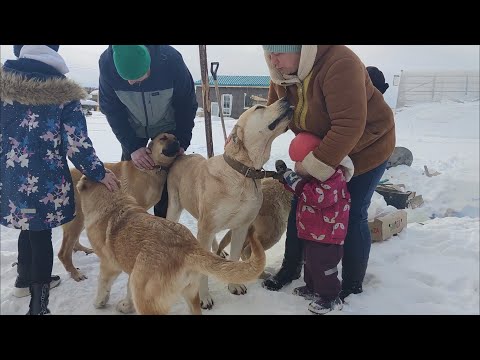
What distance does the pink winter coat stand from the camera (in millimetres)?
2217

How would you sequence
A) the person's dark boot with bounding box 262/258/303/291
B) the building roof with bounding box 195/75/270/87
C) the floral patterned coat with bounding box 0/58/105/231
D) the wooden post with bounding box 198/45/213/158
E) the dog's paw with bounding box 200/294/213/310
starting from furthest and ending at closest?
the building roof with bounding box 195/75/270/87 < the wooden post with bounding box 198/45/213/158 < the person's dark boot with bounding box 262/258/303/291 < the dog's paw with bounding box 200/294/213/310 < the floral patterned coat with bounding box 0/58/105/231

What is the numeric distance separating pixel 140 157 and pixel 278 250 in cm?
159

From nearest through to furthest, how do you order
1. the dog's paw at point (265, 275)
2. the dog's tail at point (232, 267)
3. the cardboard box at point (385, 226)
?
the dog's tail at point (232, 267)
the dog's paw at point (265, 275)
the cardboard box at point (385, 226)

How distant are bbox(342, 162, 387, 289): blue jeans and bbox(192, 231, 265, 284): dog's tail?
0.97 meters

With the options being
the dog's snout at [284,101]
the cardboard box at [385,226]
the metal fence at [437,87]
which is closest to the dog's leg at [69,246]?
the dog's snout at [284,101]

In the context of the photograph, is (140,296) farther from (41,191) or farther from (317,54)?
(317,54)

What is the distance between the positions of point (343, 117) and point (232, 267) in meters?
1.05

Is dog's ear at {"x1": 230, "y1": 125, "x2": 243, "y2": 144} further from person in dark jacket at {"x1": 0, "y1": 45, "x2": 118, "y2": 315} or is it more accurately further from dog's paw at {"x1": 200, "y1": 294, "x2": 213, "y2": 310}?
dog's paw at {"x1": 200, "y1": 294, "x2": 213, "y2": 310}

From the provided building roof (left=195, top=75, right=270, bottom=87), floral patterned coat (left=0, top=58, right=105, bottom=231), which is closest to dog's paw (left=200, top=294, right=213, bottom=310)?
floral patterned coat (left=0, top=58, right=105, bottom=231)

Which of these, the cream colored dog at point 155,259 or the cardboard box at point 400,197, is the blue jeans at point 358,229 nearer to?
the cream colored dog at point 155,259

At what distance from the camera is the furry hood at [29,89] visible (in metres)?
2.08

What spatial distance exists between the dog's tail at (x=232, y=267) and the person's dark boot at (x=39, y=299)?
1164mm
